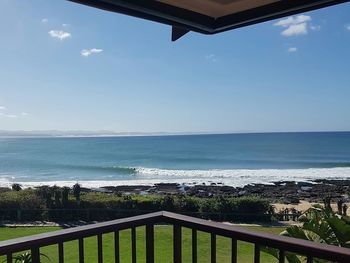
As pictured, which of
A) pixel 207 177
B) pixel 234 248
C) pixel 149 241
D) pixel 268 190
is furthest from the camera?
pixel 207 177

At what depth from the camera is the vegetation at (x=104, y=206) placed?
15305 millimetres

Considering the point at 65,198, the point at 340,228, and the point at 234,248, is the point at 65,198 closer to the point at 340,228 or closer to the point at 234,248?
the point at 340,228

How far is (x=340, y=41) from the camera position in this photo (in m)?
40.8

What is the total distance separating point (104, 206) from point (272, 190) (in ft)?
45.4

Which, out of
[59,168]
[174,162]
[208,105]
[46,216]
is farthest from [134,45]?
[208,105]

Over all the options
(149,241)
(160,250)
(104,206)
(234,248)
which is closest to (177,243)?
(149,241)

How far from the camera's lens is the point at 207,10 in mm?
2000

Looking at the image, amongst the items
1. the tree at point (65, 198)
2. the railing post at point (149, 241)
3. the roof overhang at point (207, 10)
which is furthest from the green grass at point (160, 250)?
the roof overhang at point (207, 10)

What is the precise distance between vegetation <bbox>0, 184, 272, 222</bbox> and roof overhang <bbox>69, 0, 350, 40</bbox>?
45.5 feet

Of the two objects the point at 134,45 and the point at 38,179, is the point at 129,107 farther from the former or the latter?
the point at 134,45

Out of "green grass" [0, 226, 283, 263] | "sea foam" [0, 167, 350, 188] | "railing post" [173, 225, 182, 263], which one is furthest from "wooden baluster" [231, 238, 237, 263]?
"sea foam" [0, 167, 350, 188]

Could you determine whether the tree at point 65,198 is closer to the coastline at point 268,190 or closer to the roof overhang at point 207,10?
the coastline at point 268,190

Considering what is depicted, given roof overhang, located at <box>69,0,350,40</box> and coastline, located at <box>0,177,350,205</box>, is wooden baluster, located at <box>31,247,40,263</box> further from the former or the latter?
coastline, located at <box>0,177,350,205</box>

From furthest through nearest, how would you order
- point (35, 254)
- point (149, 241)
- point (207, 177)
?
point (207, 177), point (149, 241), point (35, 254)
